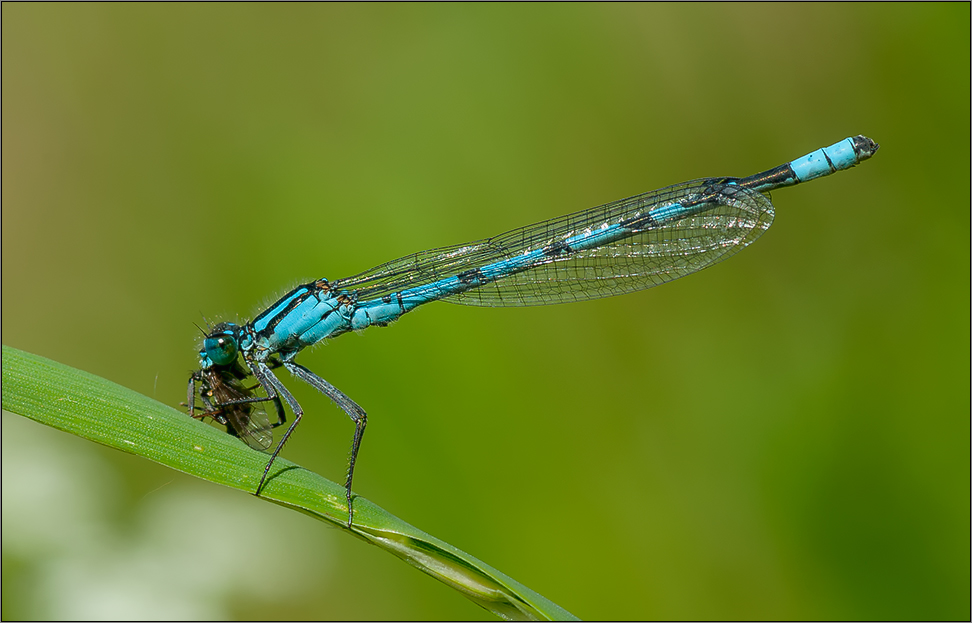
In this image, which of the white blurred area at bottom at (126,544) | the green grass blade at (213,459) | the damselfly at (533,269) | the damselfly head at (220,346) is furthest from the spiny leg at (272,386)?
the green grass blade at (213,459)

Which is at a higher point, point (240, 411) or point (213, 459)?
point (240, 411)

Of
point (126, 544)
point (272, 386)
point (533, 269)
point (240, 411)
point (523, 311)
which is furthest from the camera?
point (523, 311)

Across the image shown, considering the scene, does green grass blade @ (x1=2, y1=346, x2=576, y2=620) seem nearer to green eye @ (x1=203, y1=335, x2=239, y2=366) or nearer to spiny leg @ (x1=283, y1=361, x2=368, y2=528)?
spiny leg @ (x1=283, y1=361, x2=368, y2=528)

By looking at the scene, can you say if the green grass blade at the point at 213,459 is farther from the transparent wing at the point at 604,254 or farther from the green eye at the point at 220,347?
the transparent wing at the point at 604,254

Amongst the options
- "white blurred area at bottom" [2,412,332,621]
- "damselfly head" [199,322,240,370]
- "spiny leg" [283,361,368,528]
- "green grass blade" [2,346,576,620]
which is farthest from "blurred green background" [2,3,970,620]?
"green grass blade" [2,346,576,620]

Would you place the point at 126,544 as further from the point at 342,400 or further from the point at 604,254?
the point at 604,254

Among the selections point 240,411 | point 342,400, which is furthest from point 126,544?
point 342,400

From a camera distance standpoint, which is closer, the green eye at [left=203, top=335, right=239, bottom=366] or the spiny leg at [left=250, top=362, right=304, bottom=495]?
the spiny leg at [left=250, top=362, right=304, bottom=495]

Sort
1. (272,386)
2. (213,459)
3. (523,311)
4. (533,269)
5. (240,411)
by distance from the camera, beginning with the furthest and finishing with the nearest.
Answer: (523,311) < (533,269) < (272,386) < (240,411) < (213,459)
